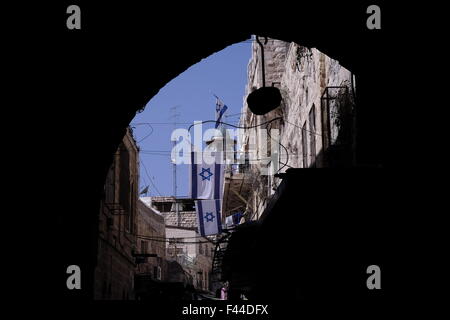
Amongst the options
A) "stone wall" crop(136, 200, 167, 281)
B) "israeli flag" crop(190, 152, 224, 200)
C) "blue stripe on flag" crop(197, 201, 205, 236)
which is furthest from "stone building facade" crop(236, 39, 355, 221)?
"stone wall" crop(136, 200, 167, 281)

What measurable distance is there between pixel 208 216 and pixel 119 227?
443 cm

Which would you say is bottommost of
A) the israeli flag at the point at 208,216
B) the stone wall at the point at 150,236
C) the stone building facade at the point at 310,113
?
the stone wall at the point at 150,236

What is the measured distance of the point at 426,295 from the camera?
5828 millimetres

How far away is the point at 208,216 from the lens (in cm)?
2214

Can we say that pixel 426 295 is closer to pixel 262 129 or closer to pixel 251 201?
pixel 262 129

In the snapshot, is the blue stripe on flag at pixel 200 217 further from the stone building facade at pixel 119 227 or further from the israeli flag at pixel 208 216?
the stone building facade at pixel 119 227

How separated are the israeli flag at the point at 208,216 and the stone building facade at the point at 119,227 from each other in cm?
228

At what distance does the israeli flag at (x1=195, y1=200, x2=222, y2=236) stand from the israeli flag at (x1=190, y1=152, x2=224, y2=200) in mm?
2025

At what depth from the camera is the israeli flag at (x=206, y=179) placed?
Answer: 19.5 metres

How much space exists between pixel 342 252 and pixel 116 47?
13.6ft

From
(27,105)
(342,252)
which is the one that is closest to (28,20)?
(27,105)

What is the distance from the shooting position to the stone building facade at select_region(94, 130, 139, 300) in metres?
15.5

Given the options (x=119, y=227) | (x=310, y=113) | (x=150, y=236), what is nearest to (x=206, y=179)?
(x=119, y=227)

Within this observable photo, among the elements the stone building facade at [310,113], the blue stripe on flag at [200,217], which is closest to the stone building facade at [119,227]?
the blue stripe on flag at [200,217]
